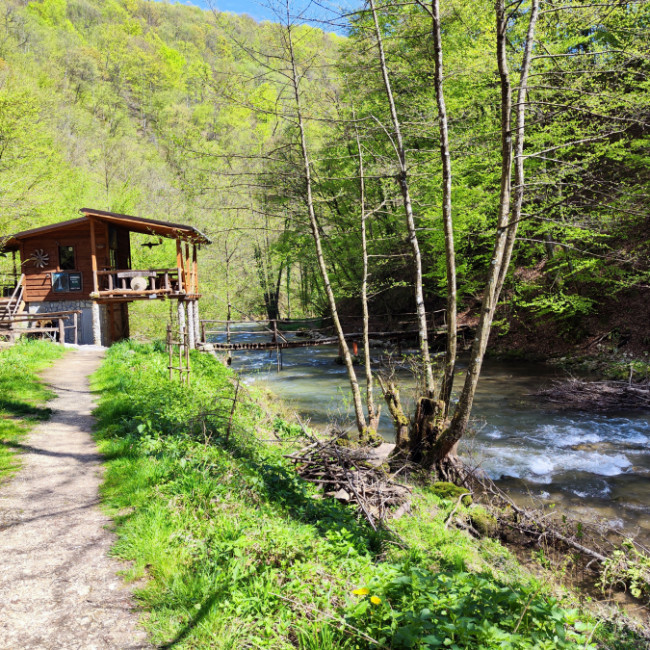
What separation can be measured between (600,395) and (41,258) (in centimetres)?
2409

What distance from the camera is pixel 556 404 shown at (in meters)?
13.9

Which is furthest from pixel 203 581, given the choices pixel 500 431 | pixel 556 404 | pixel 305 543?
pixel 556 404

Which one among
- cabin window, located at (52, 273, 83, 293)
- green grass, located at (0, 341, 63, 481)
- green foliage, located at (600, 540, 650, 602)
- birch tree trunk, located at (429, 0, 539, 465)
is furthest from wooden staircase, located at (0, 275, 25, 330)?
green foliage, located at (600, 540, 650, 602)

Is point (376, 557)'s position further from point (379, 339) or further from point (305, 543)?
point (379, 339)

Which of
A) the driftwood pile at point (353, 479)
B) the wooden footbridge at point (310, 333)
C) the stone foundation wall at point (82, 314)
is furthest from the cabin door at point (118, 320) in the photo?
the driftwood pile at point (353, 479)

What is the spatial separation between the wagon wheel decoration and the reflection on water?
1336 centimetres

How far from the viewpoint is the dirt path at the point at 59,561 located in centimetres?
321

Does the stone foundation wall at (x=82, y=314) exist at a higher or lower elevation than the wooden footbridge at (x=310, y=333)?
higher

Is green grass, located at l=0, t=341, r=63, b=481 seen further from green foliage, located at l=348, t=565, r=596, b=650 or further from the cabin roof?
the cabin roof

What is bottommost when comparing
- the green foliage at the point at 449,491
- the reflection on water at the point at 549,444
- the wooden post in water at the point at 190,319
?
the reflection on water at the point at 549,444

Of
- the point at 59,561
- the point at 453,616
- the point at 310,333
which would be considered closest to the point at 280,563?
the point at 453,616

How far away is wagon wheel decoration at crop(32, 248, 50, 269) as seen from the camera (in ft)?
75.8

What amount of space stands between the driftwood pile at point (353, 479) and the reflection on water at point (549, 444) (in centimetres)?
251

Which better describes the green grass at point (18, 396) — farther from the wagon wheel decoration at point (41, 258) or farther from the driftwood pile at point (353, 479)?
the wagon wheel decoration at point (41, 258)
